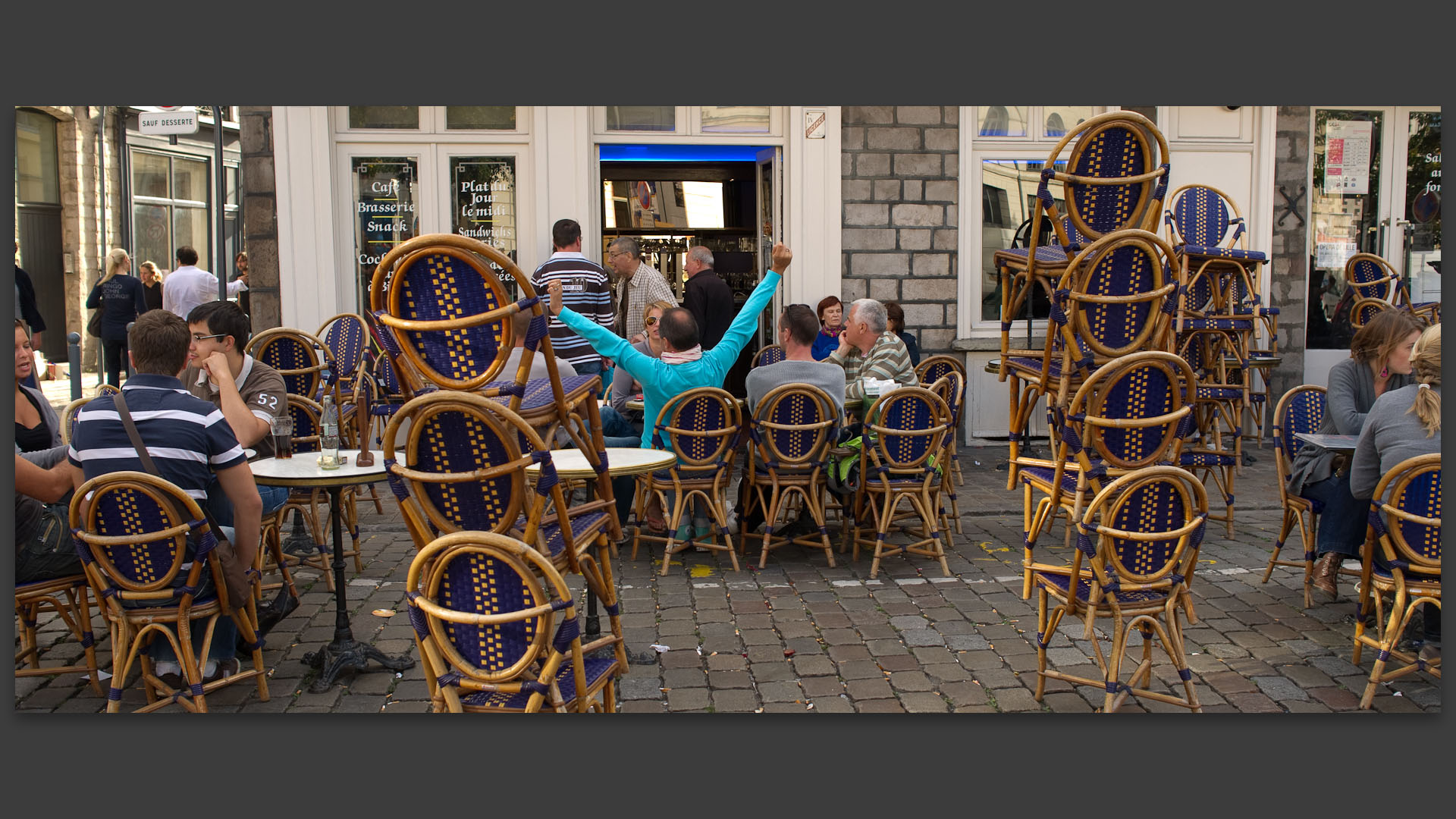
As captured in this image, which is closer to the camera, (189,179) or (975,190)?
(975,190)

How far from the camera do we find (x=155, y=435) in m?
3.54

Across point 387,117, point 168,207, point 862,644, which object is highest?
point 387,117

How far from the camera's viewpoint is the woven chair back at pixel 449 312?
2.82 m

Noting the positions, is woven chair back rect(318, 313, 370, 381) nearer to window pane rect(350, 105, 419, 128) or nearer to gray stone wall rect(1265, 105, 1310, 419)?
window pane rect(350, 105, 419, 128)

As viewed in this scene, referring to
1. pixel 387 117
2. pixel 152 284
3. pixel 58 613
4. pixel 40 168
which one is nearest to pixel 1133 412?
pixel 58 613

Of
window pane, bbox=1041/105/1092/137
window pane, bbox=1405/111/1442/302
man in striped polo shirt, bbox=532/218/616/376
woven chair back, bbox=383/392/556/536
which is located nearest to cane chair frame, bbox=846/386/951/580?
man in striped polo shirt, bbox=532/218/616/376

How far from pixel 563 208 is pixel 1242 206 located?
588 cm

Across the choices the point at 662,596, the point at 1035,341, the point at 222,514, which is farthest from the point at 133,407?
the point at 1035,341

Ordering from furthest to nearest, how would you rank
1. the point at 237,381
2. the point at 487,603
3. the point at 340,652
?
the point at 237,381 → the point at 340,652 → the point at 487,603

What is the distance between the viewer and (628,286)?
805 centimetres

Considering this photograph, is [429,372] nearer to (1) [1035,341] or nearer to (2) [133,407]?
(2) [133,407]

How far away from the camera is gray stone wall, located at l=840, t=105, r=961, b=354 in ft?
29.2

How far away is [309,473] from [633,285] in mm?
4303

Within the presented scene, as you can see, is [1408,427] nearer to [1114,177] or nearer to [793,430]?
[1114,177]
